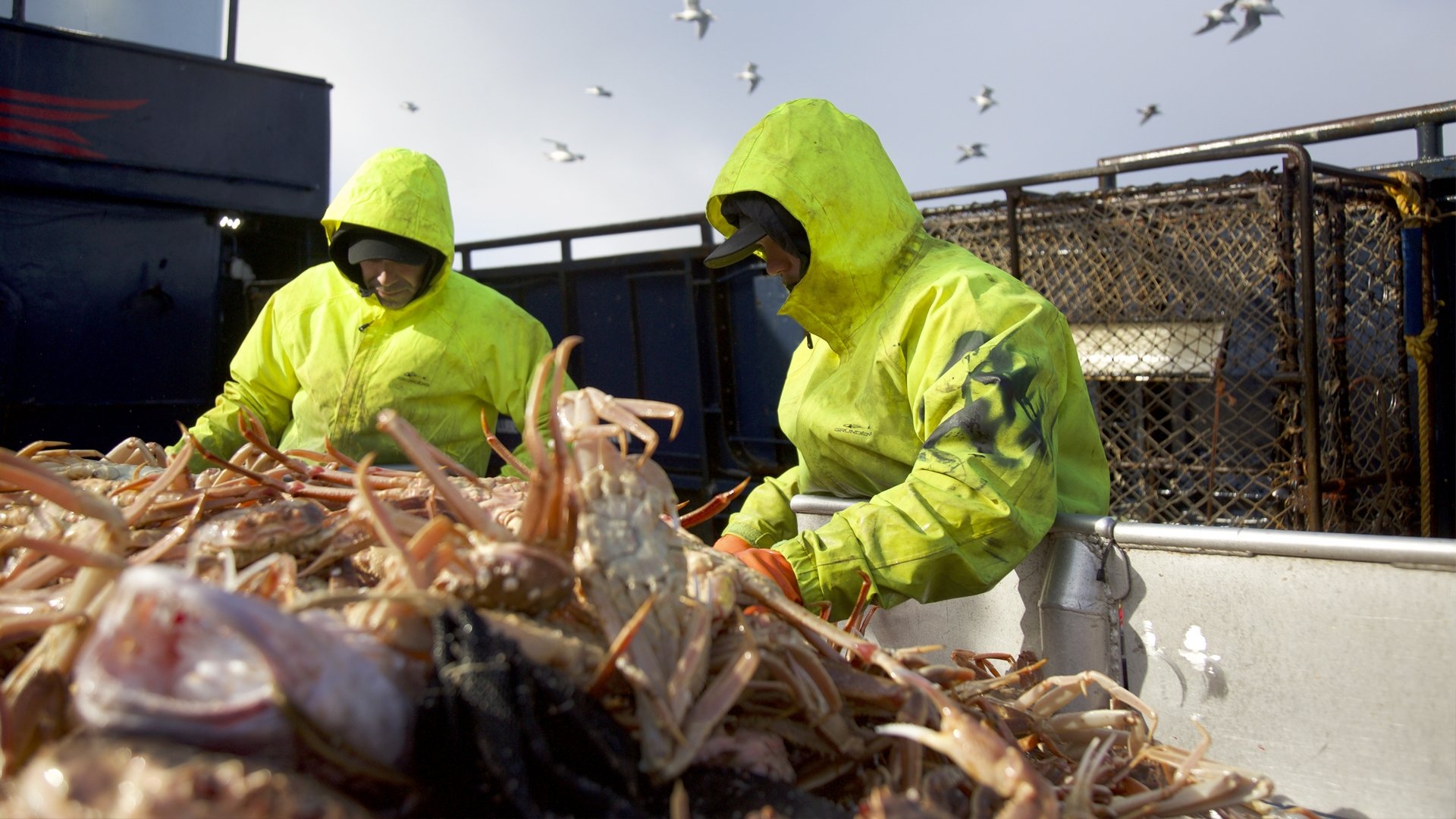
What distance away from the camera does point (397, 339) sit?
12.5ft

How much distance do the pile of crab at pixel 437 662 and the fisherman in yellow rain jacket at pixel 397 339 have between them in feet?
7.12

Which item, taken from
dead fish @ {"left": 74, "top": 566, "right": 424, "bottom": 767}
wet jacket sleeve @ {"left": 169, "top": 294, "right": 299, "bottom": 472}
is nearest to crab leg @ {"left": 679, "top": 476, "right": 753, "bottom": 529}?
dead fish @ {"left": 74, "top": 566, "right": 424, "bottom": 767}

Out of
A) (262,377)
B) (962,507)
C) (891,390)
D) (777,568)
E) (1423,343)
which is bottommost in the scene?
(777,568)

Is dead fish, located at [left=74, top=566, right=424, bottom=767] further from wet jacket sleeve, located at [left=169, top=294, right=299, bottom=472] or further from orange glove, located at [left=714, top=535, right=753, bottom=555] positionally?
wet jacket sleeve, located at [left=169, top=294, right=299, bottom=472]

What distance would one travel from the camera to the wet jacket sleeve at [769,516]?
2.81 metres

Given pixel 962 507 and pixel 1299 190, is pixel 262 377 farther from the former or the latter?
pixel 1299 190

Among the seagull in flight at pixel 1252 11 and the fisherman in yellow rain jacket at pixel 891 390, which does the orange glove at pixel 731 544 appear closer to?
the fisherman in yellow rain jacket at pixel 891 390

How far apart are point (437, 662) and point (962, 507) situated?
50.6 inches

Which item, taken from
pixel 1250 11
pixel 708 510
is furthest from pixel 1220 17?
pixel 708 510

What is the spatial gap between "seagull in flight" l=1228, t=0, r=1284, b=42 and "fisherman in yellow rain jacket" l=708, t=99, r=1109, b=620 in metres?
6.55

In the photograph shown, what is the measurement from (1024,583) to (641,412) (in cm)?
132

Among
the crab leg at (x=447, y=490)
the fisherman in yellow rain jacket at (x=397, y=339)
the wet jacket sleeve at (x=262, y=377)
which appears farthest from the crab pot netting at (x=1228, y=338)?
the crab leg at (x=447, y=490)

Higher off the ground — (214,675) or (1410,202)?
(1410,202)

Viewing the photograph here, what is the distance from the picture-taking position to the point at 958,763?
1.13m
